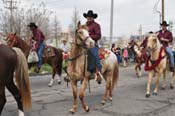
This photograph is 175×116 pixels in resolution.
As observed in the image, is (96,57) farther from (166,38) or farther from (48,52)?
(48,52)

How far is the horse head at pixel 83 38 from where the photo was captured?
695 cm

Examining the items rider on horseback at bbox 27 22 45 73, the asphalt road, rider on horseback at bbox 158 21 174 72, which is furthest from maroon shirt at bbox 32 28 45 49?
rider on horseback at bbox 158 21 174 72

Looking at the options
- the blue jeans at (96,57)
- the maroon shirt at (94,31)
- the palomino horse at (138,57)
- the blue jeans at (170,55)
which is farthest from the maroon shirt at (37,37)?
the palomino horse at (138,57)

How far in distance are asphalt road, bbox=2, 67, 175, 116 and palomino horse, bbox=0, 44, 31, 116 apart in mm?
542

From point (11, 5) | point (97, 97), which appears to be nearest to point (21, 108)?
point (97, 97)

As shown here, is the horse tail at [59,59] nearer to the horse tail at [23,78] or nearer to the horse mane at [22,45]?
the horse mane at [22,45]

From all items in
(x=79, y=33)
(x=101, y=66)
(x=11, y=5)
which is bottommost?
(x=101, y=66)

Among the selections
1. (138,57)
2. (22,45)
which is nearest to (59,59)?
(22,45)

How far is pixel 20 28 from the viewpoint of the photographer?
24891 mm

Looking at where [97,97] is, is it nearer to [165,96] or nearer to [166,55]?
[165,96]

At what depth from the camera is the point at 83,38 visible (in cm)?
705

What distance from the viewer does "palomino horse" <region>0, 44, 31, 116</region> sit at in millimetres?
6371

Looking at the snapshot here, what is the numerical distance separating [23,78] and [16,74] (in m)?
0.18

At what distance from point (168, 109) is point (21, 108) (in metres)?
3.80
